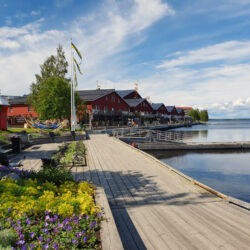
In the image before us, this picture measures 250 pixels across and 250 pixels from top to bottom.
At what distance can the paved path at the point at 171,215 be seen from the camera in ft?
13.4

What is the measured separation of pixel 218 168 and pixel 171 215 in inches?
700

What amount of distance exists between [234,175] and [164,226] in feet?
53.6

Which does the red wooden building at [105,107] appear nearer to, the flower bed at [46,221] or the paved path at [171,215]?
the paved path at [171,215]

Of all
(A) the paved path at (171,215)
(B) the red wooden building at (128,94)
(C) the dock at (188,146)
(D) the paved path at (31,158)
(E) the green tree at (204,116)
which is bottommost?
(C) the dock at (188,146)

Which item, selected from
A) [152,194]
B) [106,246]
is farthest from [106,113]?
[106,246]

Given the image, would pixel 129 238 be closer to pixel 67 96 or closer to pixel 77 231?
pixel 77 231

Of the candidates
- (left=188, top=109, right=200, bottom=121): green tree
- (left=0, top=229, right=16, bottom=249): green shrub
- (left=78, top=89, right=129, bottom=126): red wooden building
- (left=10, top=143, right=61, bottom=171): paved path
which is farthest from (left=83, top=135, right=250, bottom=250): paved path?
(left=188, top=109, right=200, bottom=121): green tree

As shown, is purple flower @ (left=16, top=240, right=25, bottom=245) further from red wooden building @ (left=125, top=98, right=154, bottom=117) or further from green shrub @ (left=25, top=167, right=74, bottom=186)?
red wooden building @ (left=125, top=98, right=154, bottom=117)

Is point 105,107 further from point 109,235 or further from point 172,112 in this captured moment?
point 172,112

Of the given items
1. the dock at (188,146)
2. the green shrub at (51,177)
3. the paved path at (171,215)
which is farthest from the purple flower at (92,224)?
the dock at (188,146)

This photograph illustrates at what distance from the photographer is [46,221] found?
384cm

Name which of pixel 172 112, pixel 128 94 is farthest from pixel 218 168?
pixel 172 112

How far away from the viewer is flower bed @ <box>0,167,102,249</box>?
128 inches

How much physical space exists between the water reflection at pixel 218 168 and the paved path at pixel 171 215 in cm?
791
